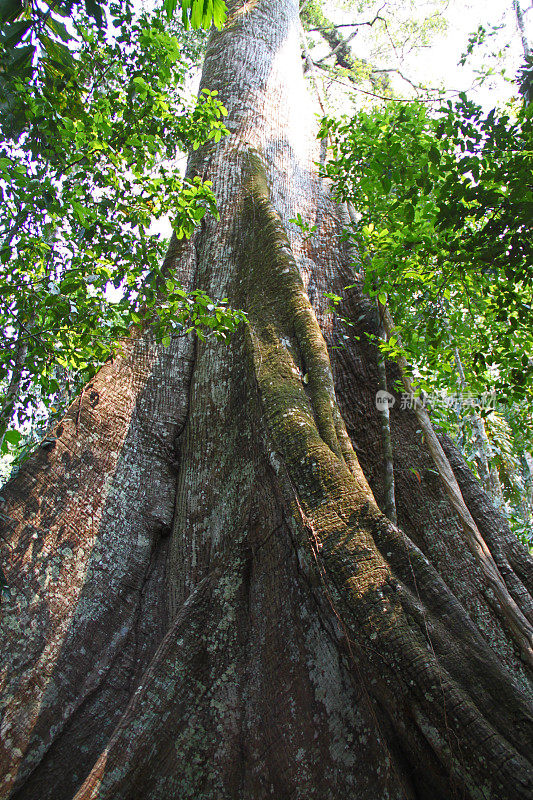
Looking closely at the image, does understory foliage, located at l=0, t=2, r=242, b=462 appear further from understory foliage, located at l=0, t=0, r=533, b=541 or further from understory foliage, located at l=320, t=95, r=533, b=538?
understory foliage, located at l=320, t=95, r=533, b=538

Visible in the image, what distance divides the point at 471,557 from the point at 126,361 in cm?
216

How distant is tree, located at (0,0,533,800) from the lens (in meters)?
1.59

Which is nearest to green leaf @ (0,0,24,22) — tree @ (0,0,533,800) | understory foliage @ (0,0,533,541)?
understory foliage @ (0,0,533,541)

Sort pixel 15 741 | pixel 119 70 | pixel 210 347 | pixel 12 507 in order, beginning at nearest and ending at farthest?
pixel 15 741, pixel 12 507, pixel 210 347, pixel 119 70

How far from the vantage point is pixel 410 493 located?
256cm

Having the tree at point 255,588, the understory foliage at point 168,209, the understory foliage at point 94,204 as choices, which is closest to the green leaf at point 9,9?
the understory foliage at point 168,209

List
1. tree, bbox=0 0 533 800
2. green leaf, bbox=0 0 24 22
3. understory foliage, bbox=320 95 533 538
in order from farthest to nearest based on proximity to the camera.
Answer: understory foliage, bbox=320 95 533 538 < tree, bbox=0 0 533 800 < green leaf, bbox=0 0 24 22

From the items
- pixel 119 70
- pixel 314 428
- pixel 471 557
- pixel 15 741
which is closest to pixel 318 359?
pixel 314 428

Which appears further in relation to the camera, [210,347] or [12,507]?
[210,347]

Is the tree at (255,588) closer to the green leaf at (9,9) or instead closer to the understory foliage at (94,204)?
the understory foliage at (94,204)

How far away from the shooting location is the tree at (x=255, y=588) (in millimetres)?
1590

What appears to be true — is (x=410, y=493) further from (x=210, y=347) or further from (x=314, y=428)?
(x=210, y=347)

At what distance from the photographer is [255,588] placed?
2.18m

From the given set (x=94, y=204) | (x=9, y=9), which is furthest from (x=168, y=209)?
(x=9, y=9)
